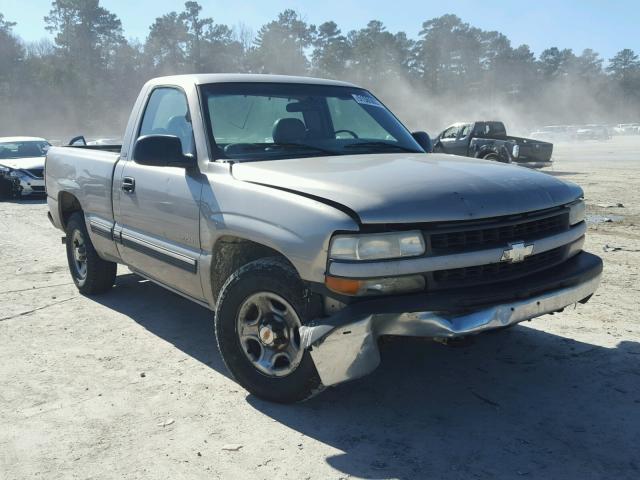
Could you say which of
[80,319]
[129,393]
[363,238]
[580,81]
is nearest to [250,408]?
[129,393]

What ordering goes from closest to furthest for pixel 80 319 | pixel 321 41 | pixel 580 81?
pixel 80 319 → pixel 321 41 → pixel 580 81

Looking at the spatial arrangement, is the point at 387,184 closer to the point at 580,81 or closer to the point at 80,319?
the point at 80,319

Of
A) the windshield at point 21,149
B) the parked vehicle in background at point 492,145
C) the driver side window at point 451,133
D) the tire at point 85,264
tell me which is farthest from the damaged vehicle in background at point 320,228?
the driver side window at point 451,133

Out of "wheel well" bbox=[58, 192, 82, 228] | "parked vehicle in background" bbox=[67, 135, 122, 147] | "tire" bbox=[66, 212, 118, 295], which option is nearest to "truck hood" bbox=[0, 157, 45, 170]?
"parked vehicle in background" bbox=[67, 135, 122, 147]

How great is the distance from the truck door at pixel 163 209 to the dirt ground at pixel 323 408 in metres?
0.60

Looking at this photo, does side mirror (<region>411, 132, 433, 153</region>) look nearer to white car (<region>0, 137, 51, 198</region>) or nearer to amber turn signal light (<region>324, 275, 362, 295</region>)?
amber turn signal light (<region>324, 275, 362, 295</region>)

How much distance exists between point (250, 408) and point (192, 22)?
73132 mm

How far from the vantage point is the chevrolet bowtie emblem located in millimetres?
3232

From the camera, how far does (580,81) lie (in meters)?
97.8

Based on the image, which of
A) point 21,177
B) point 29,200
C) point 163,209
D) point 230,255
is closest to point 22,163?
point 21,177

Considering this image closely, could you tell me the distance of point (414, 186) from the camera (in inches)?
127

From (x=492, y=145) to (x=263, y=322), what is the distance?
1551 cm

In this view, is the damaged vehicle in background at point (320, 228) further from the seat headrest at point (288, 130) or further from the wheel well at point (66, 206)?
the wheel well at point (66, 206)

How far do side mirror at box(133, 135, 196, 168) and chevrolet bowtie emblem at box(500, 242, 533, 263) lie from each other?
6.37 ft
